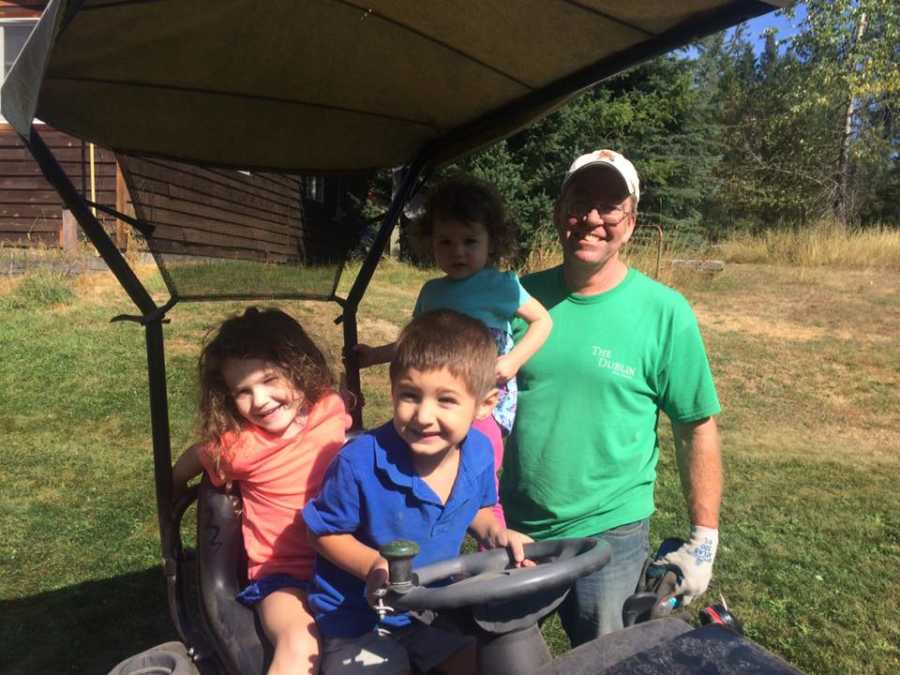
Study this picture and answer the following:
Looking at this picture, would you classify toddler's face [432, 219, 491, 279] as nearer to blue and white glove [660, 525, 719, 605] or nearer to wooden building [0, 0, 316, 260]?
wooden building [0, 0, 316, 260]

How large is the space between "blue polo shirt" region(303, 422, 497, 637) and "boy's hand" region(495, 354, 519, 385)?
32 cm

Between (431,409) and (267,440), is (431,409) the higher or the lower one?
the higher one

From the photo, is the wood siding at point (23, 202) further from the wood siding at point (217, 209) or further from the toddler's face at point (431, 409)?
the toddler's face at point (431, 409)

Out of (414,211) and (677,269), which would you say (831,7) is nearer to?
(677,269)

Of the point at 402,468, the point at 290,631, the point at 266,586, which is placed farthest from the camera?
the point at 266,586

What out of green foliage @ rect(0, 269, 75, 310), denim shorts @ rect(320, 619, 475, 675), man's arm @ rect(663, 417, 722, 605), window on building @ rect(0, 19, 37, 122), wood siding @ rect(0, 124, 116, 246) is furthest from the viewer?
wood siding @ rect(0, 124, 116, 246)

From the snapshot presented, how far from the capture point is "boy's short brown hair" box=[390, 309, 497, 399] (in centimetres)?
182

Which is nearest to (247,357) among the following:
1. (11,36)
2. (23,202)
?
(23,202)

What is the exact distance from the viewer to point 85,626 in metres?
3.75

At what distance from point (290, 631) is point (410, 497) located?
503mm

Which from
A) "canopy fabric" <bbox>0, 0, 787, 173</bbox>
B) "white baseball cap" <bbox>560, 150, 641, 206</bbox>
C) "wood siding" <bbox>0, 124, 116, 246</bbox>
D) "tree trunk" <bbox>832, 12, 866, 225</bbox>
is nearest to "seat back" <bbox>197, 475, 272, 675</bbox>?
"canopy fabric" <bbox>0, 0, 787, 173</bbox>

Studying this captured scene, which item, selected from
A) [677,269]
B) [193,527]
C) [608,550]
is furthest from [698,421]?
[677,269]

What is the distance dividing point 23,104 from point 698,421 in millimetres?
1953

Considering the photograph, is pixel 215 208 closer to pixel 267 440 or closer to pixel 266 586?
pixel 267 440
